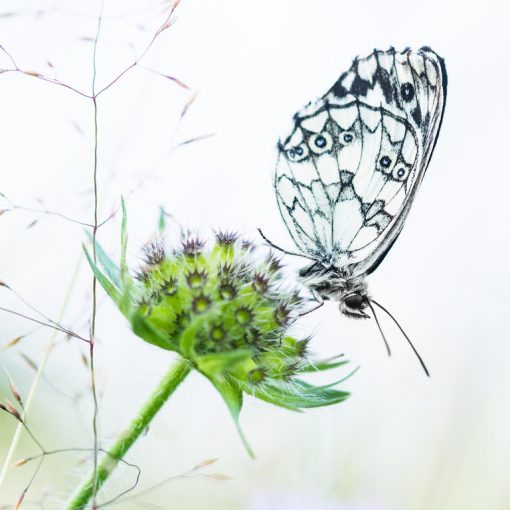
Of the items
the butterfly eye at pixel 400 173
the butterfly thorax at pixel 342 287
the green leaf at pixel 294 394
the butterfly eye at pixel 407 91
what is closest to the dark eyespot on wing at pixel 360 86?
the butterfly eye at pixel 407 91

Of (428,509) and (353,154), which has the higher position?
(353,154)

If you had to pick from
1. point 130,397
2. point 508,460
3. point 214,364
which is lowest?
point 130,397

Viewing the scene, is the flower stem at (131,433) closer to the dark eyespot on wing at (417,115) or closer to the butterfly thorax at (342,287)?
the butterfly thorax at (342,287)

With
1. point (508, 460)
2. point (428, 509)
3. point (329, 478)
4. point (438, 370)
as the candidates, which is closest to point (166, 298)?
point (329, 478)

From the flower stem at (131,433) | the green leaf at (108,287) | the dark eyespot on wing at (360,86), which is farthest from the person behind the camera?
the dark eyespot on wing at (360,86)

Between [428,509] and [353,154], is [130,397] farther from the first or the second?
[428,509]

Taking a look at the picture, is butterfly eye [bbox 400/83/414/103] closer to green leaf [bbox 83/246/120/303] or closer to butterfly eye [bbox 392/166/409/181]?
butterfly eye [bbox 392/166/409/181]
